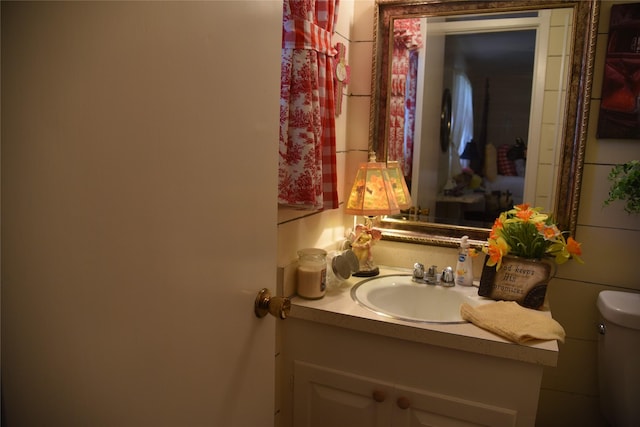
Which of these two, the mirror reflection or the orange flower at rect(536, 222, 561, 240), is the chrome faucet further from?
the orange flower at rect(536, 222, 561, 240)

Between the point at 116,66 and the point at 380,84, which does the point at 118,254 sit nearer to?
the point at 116,66

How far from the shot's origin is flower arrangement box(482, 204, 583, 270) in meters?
1.36

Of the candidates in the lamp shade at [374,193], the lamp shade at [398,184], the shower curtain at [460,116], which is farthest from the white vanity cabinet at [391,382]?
the shower curtain at [460,116]

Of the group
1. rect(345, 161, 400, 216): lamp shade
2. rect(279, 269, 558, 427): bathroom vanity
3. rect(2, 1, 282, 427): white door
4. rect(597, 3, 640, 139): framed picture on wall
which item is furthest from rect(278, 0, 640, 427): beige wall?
rect(2, 1, 282, 427): white door

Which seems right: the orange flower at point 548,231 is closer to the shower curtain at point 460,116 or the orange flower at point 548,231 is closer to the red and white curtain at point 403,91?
the shower curtain at point 460,116

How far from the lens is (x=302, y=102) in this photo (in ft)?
4.24

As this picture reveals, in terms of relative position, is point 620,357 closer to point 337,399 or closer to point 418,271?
point 418,271

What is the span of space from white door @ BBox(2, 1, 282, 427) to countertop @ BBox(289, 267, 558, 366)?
1.84 ft

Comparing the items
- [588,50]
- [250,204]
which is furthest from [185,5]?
[588,50]

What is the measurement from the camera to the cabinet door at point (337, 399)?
131cm

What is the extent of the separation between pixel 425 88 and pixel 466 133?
0.75 ft

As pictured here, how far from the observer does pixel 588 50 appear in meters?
1.41

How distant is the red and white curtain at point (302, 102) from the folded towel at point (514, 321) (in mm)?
547

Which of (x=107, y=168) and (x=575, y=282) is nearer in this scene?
(x=107, y=168)
